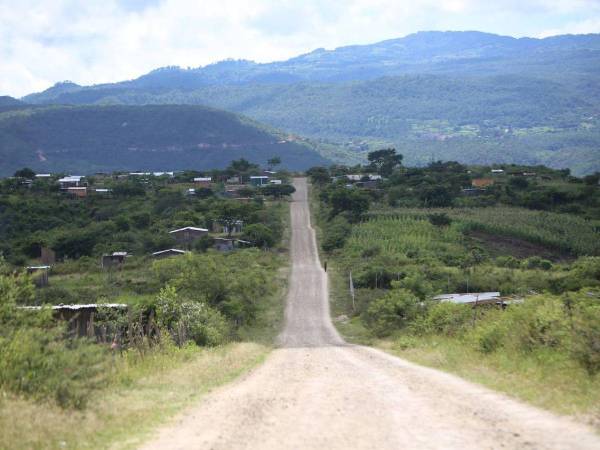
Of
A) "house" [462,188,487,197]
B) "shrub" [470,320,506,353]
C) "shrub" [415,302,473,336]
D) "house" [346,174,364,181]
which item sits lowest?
"house" [462,188,487,197]

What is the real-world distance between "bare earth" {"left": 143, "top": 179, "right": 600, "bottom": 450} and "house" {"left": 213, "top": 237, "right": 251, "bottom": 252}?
61750 mm

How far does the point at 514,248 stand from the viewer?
78.6 metres

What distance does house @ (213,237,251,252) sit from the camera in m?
80.3

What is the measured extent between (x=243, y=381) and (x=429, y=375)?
12.2ft

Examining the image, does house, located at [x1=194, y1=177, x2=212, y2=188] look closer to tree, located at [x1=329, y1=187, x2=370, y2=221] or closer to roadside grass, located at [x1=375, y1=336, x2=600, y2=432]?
tree, located at [x1=329, y1=187, x2=370, y2=221]

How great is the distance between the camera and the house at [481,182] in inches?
4560

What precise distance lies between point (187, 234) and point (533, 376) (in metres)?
71.0

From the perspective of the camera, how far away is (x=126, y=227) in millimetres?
88375

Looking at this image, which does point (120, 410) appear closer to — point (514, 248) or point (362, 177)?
point (514, 248)

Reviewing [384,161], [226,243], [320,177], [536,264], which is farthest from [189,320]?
Result: [384,161]

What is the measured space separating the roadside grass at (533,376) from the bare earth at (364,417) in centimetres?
38

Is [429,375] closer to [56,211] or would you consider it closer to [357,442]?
[357,442]

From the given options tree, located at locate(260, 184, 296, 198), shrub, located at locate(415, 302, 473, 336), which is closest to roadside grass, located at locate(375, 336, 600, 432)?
shrub, located at locate(415, 302, 473, 336)

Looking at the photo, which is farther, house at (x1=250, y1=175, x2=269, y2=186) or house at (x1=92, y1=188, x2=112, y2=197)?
house at (x1=250, y1=175, x2=269, y2=186)
